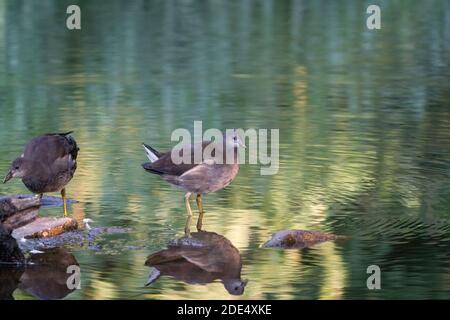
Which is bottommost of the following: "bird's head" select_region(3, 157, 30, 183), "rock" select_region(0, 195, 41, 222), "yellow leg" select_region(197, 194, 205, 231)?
"yellow leg" select_region(197, 194, 205, 231)

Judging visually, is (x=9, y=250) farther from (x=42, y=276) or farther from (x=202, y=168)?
(x=202, y=168)

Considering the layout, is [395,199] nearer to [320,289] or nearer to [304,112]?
[320,289]

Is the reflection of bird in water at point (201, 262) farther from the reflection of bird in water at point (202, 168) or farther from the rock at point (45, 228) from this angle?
the rock at point (45, 228)

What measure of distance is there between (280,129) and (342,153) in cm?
161

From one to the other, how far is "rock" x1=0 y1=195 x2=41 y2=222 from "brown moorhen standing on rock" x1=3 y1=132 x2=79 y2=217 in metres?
0.46

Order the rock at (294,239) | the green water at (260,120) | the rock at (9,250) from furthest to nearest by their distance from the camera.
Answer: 1. the rock at (294,239)
2. the green water at (260,120)
3. the rock at (9,250)

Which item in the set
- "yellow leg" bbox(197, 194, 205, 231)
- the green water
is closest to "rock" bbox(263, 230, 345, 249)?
the green water

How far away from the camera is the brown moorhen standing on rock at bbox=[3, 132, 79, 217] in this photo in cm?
1091

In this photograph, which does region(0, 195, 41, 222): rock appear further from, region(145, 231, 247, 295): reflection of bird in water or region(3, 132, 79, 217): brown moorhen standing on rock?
region(145, 231, 247, 295): reflection of bird in water

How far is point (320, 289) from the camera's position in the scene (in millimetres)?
9031

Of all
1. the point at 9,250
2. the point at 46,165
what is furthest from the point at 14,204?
the point at 9,250

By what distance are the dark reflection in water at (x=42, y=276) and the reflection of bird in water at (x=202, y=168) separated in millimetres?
1575

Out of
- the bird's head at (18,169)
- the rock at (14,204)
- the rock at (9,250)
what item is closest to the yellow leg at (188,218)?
the rock at (14,204)

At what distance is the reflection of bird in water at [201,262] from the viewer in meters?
9.32
